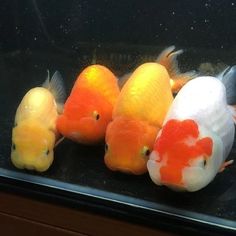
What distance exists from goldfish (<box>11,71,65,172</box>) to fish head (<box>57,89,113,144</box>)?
0.17 feet

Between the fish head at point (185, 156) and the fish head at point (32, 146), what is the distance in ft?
1.12

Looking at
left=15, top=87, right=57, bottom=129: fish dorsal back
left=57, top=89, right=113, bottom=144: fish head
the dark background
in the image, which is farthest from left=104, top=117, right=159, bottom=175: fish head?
the dark background

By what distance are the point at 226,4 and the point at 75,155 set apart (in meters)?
0.78

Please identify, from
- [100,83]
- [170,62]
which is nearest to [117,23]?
[170,62]

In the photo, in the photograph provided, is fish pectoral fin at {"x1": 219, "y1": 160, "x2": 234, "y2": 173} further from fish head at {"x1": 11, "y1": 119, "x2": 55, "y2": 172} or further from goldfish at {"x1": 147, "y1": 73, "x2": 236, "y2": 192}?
fish head at {"x1": 11, "y1": 119, "x2": 55, "y2": 172}

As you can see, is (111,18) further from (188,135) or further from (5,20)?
(188,135)

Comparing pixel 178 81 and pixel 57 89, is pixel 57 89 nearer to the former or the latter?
pixel 57 89

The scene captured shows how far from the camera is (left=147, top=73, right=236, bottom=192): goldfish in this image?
1.07m

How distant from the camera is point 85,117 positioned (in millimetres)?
1324

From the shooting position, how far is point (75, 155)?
56.1 inches

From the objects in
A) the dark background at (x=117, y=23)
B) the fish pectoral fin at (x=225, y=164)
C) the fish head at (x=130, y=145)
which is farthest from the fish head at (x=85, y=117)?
the dark background at (x=117, y=23)

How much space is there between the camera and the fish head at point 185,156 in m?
1.06

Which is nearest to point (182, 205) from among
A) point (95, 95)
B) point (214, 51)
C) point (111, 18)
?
point (95, 95)

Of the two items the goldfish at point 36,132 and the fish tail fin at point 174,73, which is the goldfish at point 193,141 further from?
the goldfish at point 36,132
